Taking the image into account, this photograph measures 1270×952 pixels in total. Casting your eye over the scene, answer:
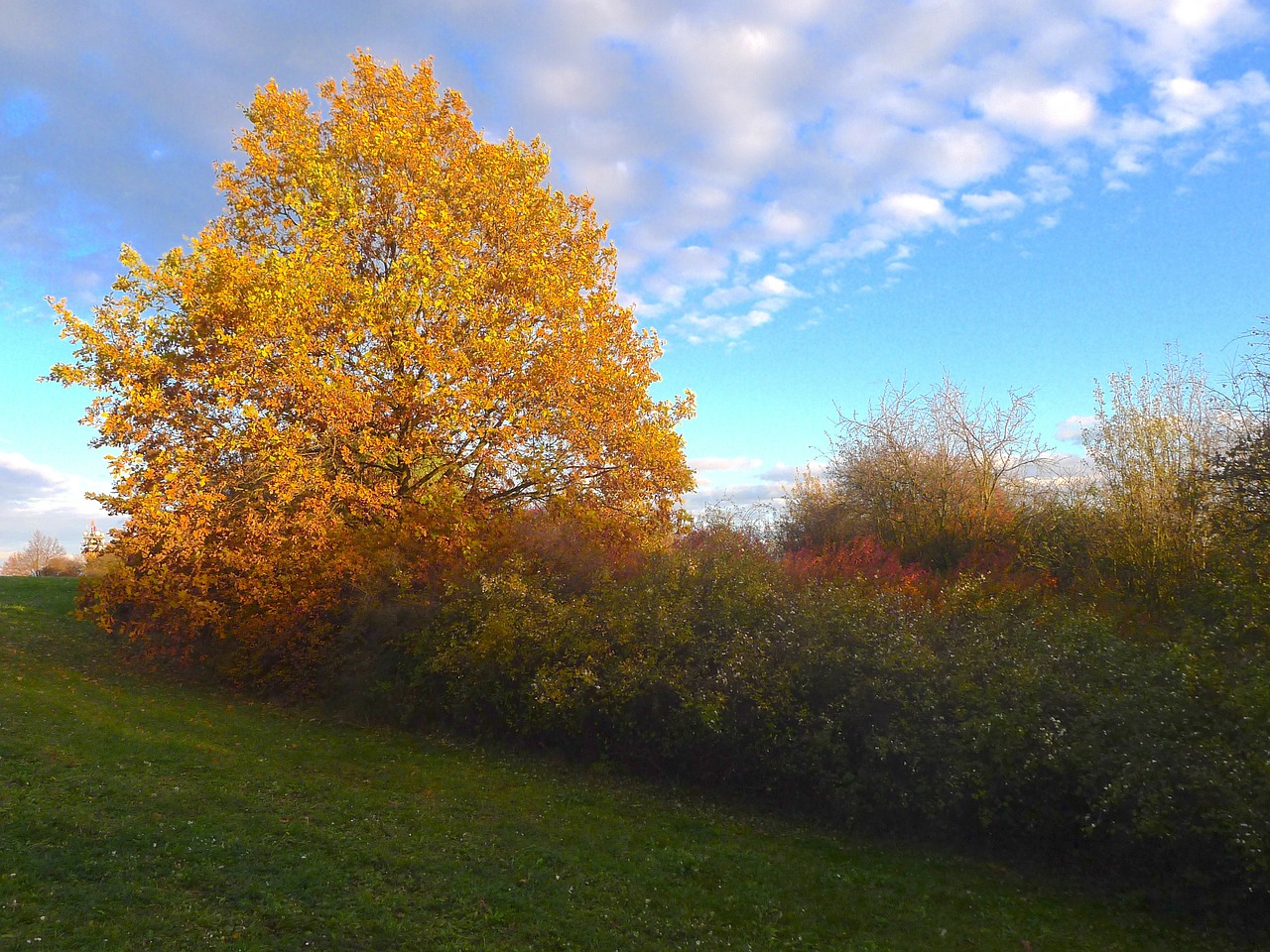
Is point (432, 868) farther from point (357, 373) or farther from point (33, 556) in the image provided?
point (33, 556)

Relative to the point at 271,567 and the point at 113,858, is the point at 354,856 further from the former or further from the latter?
the point at 271,567

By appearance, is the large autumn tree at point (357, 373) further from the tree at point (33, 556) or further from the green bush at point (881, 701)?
the tree at point (33, 556)

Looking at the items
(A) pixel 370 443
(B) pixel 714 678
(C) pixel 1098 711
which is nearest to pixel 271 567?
(A) pixel 370 443

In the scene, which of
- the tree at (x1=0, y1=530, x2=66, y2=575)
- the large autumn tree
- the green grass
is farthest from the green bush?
the tree at (x1=0, y1=530, x2=66, y2=575)

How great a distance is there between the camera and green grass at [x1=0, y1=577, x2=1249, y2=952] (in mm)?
6500

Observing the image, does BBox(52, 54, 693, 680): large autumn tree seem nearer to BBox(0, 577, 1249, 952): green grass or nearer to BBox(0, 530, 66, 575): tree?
BBox(0, 577, 1249, 952): green grass

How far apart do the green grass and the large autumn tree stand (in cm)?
427

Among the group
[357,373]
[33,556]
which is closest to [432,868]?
[357,373]

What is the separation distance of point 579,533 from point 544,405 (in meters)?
3.07

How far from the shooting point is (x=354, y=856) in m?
7.84

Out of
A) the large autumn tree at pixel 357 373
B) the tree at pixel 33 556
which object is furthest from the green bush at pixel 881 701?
the tree at pixel 33 556

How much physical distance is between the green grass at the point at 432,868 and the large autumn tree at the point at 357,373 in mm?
4266

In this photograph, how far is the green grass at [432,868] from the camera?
650 cm

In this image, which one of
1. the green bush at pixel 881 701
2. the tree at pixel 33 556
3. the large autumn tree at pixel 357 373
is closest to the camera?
the green bush at pixel 881 701
